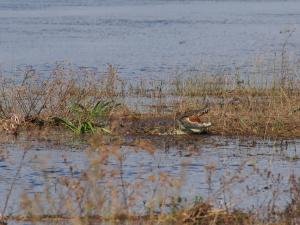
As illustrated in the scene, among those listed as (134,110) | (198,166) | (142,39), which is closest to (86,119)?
(134,110)

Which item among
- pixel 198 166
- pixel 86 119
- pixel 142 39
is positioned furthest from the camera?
pixel 142 39

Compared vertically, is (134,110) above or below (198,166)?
below

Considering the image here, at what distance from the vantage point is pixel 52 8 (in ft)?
231

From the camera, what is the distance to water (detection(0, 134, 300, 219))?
9.74m

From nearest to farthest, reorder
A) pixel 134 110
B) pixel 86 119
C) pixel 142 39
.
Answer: pixel 86 119, pixel 134 110, pixel 142 39

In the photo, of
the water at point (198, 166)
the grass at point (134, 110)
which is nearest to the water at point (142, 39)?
the grass at point (134, 110)

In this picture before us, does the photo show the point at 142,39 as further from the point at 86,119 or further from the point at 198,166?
the point at 198,166

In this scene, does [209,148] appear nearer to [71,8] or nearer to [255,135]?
[255,135]

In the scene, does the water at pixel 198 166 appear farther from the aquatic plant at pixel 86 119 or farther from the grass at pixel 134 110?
the aquatic plant at pixel 86 119

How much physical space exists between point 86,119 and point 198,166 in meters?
3.38

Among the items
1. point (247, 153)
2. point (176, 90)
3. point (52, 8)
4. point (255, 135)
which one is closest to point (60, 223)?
point (247, 153)

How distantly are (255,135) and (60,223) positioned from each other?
6487 millimetres

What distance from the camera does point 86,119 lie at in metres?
14.8

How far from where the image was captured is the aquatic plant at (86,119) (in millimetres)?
14422
